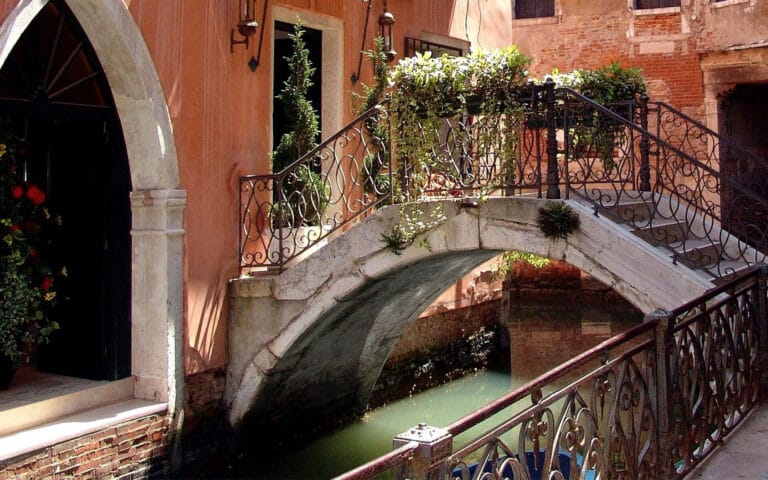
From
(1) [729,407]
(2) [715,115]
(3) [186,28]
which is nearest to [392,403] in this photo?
(3) [186,28]

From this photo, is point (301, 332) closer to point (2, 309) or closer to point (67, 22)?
point (2, 309)

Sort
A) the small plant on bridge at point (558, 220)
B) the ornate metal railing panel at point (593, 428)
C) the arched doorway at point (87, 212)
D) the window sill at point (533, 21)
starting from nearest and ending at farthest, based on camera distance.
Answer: the ornate metal railing panel at point (593, 428) → the small plant on bridge at point (558, 220) → the arched doorway at point (87, 212) → the window sill at point (533, 21)

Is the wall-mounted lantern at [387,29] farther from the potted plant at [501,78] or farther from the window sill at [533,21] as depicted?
the window sill at [533,21]

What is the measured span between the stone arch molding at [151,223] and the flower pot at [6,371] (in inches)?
35.2

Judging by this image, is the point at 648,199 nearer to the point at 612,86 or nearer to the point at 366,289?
the point at 612,86

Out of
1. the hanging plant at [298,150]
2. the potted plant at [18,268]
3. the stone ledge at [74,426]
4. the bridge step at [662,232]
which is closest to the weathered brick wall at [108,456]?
the stone ledge at [74,426]

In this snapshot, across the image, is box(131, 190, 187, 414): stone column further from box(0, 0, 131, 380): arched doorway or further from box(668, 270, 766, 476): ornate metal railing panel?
box(668, 270, 766, 476): ornate metal railing panel

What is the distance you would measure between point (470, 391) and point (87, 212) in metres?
5.62

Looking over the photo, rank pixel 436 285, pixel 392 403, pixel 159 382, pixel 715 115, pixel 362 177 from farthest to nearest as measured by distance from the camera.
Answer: pixel 715 115 → pixel 392 403 → pixel 436 285 → pixel 362 177 → pixel 159 382

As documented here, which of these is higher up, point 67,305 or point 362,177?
point 362,177

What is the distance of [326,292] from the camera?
7.38m

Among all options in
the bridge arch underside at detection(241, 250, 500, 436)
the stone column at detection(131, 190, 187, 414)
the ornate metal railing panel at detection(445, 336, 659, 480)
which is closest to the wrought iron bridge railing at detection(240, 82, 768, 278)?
the bridge arch underside at detection(241, 250, 500, 436)

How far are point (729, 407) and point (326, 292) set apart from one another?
3522 millimetres

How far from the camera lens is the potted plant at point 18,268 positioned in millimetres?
6328
